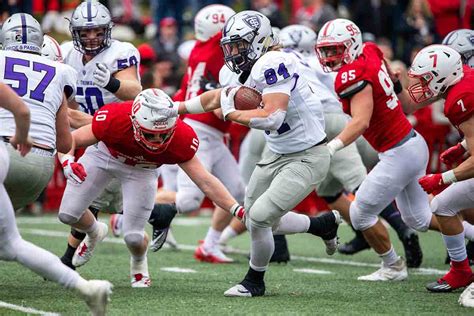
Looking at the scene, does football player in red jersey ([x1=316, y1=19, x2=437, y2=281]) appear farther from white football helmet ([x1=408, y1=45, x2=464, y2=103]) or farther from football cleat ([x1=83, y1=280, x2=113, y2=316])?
football cleat ([x1=83, y1=280, x2=113, y2=316])

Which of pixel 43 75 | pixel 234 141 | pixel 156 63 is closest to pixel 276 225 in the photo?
pixel 43 75

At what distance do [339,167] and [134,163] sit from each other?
2.46 metres

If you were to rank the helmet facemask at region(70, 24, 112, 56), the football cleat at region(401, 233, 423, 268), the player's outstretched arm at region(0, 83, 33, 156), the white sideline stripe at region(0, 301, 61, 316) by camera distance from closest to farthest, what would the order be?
the player's outstretched arm at region(0, 83, 33, 156), the white sideline stripe at region(0, 301, 61, 316), the helmet facemask at region(70, 24, 112, 56), the football cleat at region(401, 233, 423, 268)

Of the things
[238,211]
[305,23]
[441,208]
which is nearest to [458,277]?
[441,208]

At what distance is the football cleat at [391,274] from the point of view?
745 centimetres

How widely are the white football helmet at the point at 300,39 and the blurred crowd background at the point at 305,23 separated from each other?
9.34ft

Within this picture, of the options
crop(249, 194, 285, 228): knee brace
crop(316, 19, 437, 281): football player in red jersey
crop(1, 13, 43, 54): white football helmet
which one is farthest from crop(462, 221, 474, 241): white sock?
crop(1, 13, 43, 54): white football helmet

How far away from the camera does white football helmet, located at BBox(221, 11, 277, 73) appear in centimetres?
645

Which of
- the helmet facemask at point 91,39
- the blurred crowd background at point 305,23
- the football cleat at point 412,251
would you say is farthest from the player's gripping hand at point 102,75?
the blurred crowd background at point 305,23

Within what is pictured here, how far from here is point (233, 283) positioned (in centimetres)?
720

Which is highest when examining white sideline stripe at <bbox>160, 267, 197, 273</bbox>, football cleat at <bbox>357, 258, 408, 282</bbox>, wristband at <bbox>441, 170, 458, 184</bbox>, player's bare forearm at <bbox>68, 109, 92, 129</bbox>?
player's bare forearm at <bbox>68, 109, 92, 129</bbox>

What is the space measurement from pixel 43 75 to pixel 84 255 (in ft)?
5.63

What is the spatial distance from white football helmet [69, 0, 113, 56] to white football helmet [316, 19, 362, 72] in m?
1.55

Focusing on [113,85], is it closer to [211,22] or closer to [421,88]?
[421,88]
